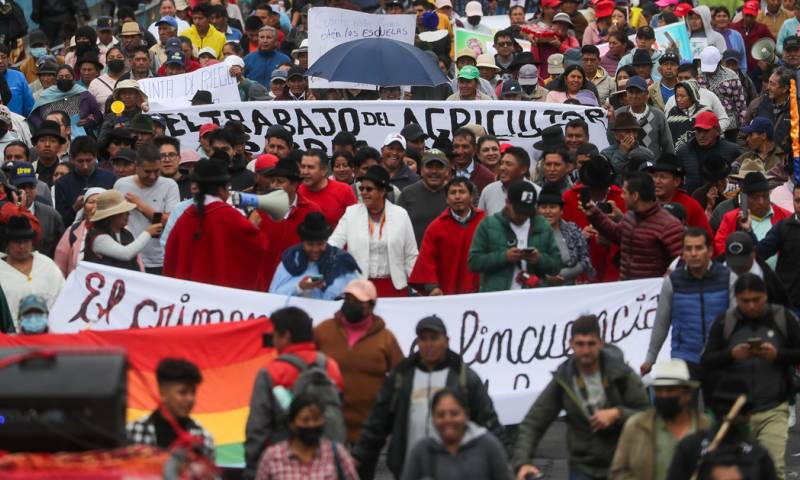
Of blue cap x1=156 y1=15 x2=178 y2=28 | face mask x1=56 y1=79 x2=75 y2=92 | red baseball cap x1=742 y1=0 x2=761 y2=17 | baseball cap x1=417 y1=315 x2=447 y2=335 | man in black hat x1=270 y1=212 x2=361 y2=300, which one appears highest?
red baseball cap x1=742 y1=0 x2=761 y2=17

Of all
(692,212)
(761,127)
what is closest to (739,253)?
(692,212)

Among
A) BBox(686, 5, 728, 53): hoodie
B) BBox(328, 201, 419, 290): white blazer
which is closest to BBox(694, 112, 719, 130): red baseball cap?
BBox(328, 201, 419, 290): white blazer

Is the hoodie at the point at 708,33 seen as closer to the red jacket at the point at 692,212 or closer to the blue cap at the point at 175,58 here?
the blue cap at the point at 175,58

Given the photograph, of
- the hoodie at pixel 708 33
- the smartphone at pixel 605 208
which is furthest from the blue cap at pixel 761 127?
the hoodie at pixel 708 33

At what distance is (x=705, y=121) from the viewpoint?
19109 mm

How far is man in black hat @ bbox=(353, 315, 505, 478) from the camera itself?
1183 cm

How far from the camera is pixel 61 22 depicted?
29328mm

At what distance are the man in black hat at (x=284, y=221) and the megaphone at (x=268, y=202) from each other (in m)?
0.23

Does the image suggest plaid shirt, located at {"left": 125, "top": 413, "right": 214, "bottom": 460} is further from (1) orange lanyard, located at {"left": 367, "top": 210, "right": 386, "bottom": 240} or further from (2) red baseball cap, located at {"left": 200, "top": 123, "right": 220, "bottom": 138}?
(2) red baseball cap, located at {"left": 200, "top": 123, "right": 220, "bottom": 138}

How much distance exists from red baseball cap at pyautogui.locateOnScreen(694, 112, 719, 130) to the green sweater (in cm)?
487

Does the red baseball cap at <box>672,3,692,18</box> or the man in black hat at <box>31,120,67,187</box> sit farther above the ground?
the red baseball cap at <box>672,3,692,18</box>

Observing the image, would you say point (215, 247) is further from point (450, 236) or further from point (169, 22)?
point (169, 22)

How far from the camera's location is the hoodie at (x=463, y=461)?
1091cm

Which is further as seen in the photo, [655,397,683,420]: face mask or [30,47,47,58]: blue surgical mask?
[30,47,47,58]: blue surgical mask
